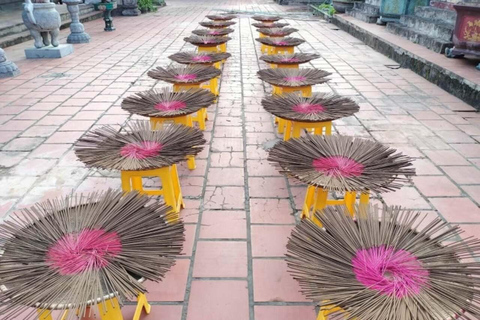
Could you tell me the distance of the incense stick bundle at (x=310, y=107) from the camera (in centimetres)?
253

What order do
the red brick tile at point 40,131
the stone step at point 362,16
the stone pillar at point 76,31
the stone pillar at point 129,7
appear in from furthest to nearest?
the stone pillar at point 129,7 → the stone step at point 362,16 → the stone pillar at point 76,31 → the red brick tile at point 40,131

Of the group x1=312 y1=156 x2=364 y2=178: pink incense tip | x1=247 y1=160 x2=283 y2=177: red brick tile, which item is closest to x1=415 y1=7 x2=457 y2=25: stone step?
x1=247 y1=160 x2=283 y2=177: red brick tile

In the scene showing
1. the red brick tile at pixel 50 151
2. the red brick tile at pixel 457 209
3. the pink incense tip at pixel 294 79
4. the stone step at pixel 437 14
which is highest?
the stone step at pixel 437 14

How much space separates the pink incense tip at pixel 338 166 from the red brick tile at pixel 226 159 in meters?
1.22

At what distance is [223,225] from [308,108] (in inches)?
38.4

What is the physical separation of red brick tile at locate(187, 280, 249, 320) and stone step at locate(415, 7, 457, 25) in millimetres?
6127

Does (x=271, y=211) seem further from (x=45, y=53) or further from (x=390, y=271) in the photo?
(x=45, y=53)

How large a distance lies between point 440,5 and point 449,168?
5.48 metres

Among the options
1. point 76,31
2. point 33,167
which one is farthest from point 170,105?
point 76,31

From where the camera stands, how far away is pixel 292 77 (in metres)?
3.42

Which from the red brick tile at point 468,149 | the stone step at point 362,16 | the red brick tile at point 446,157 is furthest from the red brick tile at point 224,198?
the stone step at point 362,16

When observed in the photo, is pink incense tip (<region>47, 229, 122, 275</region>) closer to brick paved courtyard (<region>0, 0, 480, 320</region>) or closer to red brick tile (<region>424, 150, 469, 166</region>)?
brick paved courtyard (<region>0, 0, 480, 320</region>)

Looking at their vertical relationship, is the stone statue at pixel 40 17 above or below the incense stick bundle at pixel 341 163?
above

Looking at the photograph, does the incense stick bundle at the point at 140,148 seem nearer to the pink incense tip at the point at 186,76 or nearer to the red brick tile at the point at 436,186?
the pink incense tip at the point at 186,76
